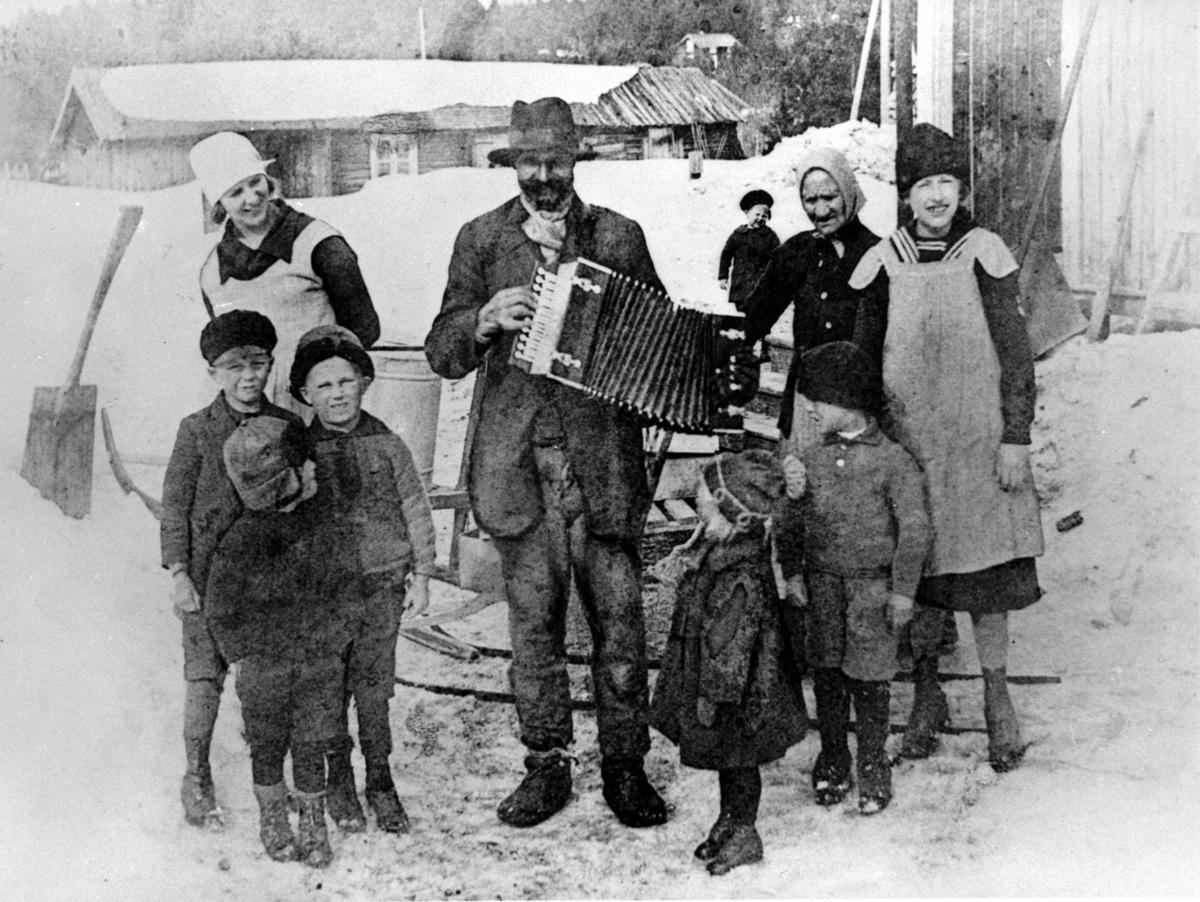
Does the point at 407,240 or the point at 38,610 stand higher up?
the point at 407,240

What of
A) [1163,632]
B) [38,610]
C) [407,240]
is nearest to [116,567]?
[38,610]

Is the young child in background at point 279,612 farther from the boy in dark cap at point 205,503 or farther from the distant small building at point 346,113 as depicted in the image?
the distant small building at point 346,113

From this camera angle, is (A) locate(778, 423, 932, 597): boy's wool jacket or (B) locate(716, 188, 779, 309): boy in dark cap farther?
(B) locate(716, 188, 779, 309): boy in dark cap

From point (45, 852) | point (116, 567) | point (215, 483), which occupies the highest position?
point (215, 483)

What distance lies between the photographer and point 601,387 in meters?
3.34

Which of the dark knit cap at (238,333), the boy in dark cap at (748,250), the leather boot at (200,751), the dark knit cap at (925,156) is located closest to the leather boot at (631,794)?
the leather boot at (200,751)

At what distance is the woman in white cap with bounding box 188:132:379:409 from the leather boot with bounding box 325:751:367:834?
4.48 feet

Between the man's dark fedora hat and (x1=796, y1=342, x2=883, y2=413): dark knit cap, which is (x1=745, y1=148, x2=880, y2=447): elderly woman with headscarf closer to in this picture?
(x1=796, y1=342, x2=883, y2=413): dark knit cap

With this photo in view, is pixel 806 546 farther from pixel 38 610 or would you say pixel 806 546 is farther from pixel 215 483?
pixel 38 610

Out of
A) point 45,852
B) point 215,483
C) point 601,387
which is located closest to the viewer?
point 601,387

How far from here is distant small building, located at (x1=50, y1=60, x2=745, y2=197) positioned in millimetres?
3904

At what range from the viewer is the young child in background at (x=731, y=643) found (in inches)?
127

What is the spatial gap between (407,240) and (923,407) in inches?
71.5

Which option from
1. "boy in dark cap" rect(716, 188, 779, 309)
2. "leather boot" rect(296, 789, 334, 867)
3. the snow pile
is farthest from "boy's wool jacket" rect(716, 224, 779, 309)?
"leather boot" rect(296, 789, 334, 867)
